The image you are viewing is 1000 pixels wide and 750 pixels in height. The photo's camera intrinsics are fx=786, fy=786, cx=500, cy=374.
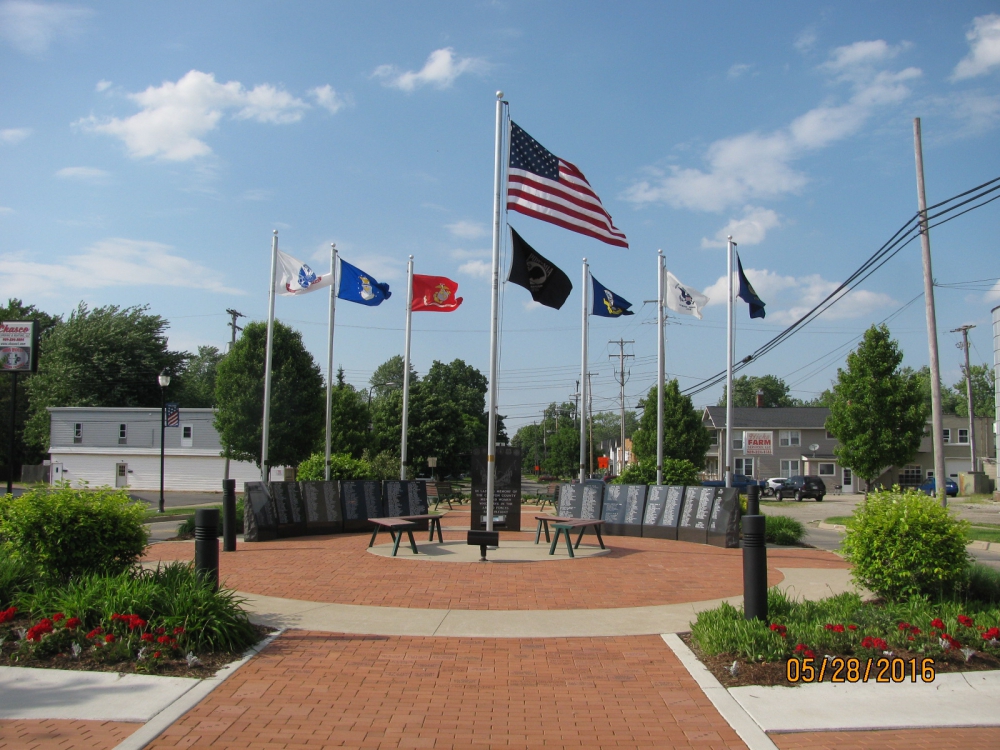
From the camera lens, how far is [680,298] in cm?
2102

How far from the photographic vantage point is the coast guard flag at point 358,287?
2098 cm

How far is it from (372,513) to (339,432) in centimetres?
3059

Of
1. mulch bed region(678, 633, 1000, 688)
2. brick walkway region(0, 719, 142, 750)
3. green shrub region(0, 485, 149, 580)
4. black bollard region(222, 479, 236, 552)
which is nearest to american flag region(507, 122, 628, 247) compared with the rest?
black bollard region(222, 479, 236, 552)

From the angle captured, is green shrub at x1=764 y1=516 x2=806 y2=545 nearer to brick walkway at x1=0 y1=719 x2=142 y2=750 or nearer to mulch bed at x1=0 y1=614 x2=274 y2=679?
mulch bed at x1=0 y1=614 x2=274 y2=679

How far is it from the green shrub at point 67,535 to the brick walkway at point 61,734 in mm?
3532

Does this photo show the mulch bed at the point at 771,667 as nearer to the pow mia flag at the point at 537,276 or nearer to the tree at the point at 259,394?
the pow mia flag at the point at 537,276

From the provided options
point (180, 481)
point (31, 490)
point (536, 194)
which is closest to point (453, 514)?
point (536, 194)

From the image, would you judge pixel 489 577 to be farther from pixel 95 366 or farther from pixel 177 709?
pixel 95 366

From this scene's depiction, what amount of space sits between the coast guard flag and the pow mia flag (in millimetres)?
7851

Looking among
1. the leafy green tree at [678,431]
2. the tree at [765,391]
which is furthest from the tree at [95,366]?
the tree at [765,391]

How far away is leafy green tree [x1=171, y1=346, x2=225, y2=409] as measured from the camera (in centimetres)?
7056

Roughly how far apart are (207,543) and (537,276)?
812cm

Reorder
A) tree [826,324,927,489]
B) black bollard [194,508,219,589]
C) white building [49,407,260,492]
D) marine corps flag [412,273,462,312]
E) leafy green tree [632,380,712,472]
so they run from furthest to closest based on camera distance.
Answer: white building [49,407,260,492], leafy green tree [632,380,712,472], tree [826,324,927,489], marine corps flag [412,273,462,312], black bollard [194,508,219,589]
